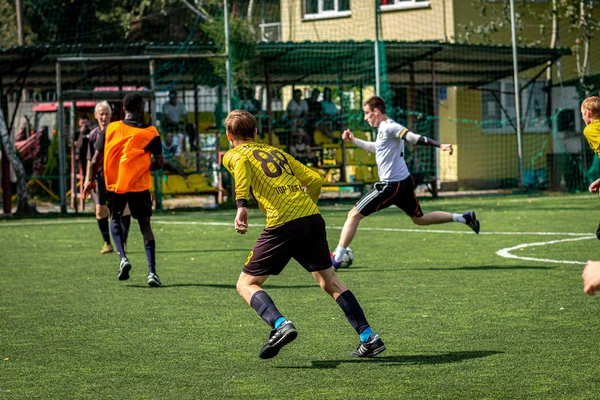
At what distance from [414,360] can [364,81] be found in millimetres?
21285

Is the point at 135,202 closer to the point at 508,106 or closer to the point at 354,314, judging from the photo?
the point at 354,314

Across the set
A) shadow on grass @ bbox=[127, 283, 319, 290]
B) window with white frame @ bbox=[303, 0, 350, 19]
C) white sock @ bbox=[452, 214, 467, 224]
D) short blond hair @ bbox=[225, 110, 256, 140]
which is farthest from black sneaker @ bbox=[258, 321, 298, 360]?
window with white frame @ bbox=[303, 0, 350, 19]

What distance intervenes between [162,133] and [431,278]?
46.5 ft

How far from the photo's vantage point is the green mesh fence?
24359mm

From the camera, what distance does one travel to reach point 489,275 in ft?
35.7

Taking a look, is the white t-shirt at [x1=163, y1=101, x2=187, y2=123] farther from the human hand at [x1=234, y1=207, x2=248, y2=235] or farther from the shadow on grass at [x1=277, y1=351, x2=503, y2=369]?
the shadow on grass at [x1=277, y1=351, x2=503, y2=369]

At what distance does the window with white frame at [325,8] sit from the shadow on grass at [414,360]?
2703cm

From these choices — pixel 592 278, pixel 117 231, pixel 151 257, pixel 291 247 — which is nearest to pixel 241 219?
pixel 291 247

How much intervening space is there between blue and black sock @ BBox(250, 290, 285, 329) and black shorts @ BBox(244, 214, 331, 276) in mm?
164

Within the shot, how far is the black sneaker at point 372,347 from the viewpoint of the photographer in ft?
21.6

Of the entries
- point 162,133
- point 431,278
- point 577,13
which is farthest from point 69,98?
point 577,13

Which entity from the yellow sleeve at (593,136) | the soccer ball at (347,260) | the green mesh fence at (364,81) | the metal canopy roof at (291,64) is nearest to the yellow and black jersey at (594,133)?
the yellow sleeve at (593,136)

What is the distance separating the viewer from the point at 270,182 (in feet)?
22.0

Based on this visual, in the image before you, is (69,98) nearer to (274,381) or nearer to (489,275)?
(489,275)
